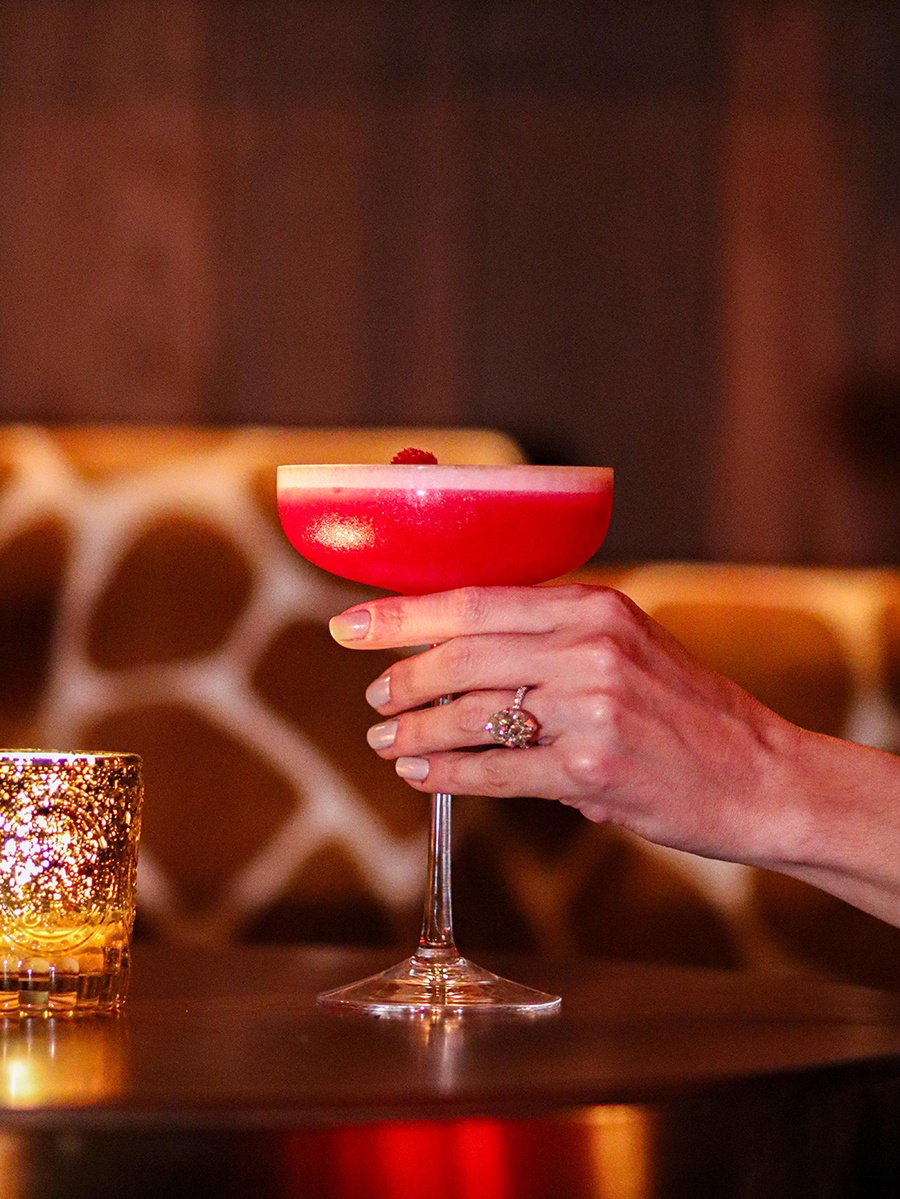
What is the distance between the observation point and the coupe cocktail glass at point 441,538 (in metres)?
1.05

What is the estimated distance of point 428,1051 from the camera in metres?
0.88

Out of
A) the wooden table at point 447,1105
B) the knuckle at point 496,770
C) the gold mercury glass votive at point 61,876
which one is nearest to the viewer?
the wooden table at point 447,1105

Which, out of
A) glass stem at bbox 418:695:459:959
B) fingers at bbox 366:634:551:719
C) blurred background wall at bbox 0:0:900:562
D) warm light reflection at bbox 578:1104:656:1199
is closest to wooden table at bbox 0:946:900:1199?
warm light reflection at bbox 578:1104:656:1199

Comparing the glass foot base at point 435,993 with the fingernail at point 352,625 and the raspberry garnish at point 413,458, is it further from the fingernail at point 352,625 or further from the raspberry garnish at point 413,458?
the raspberry garnish at point 413,458

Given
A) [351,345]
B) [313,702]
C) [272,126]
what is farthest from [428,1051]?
[272,126]

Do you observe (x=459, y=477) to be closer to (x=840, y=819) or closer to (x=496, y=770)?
(x=496, y=770)

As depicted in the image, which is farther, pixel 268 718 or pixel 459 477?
pixel 268 718

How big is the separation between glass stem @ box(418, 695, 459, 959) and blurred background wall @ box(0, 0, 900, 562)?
138 cm

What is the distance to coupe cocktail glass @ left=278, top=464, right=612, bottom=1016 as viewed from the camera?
3.45 ft

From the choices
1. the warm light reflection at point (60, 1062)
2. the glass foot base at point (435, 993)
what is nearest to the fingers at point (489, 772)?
the glass foot base at point (435, 993)

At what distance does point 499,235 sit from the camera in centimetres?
248

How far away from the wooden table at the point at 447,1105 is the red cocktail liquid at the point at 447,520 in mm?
302

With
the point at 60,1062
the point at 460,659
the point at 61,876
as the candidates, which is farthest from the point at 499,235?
the point at 60,1062

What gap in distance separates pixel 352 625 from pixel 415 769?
11 cm
